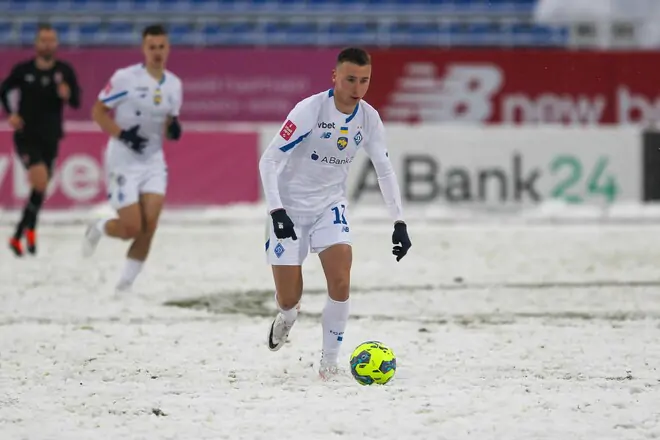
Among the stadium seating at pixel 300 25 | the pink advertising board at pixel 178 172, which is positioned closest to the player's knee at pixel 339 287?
the pink advertising board at pixel 178 172

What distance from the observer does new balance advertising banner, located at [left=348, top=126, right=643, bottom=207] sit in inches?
701

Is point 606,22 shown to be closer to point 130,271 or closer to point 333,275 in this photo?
point 130,271

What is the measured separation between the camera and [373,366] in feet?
20.7

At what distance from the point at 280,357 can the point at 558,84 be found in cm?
1380

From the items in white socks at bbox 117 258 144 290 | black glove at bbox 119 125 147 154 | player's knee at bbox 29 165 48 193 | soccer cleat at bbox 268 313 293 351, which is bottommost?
soccer cleat at bbox 268 313 293 351

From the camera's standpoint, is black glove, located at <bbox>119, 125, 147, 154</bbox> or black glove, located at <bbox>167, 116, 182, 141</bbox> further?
black glove, located at <bbox>167, 116, 182, 141</bbox>

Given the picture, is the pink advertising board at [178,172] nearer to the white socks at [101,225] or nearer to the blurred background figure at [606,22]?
the blurred background figure at [606,22]

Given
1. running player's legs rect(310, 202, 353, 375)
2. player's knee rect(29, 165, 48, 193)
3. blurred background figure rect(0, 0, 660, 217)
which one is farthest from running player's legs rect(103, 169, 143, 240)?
blurred background figure rect(0, 0, 660, 217)

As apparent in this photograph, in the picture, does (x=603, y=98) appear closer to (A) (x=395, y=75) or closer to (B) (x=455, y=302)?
(A) (x=395, y=75)

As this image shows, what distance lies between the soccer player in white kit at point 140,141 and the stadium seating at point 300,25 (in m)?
10.6

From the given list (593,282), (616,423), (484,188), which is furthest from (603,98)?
(616,423)

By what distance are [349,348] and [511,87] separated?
13.2m

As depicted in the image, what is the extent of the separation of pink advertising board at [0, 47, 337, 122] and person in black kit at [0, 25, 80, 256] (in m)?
6.13

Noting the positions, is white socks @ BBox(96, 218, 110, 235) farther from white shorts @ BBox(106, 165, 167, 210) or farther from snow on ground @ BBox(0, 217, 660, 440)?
snow on ground @ BBox(0, 217, 660, 440)
